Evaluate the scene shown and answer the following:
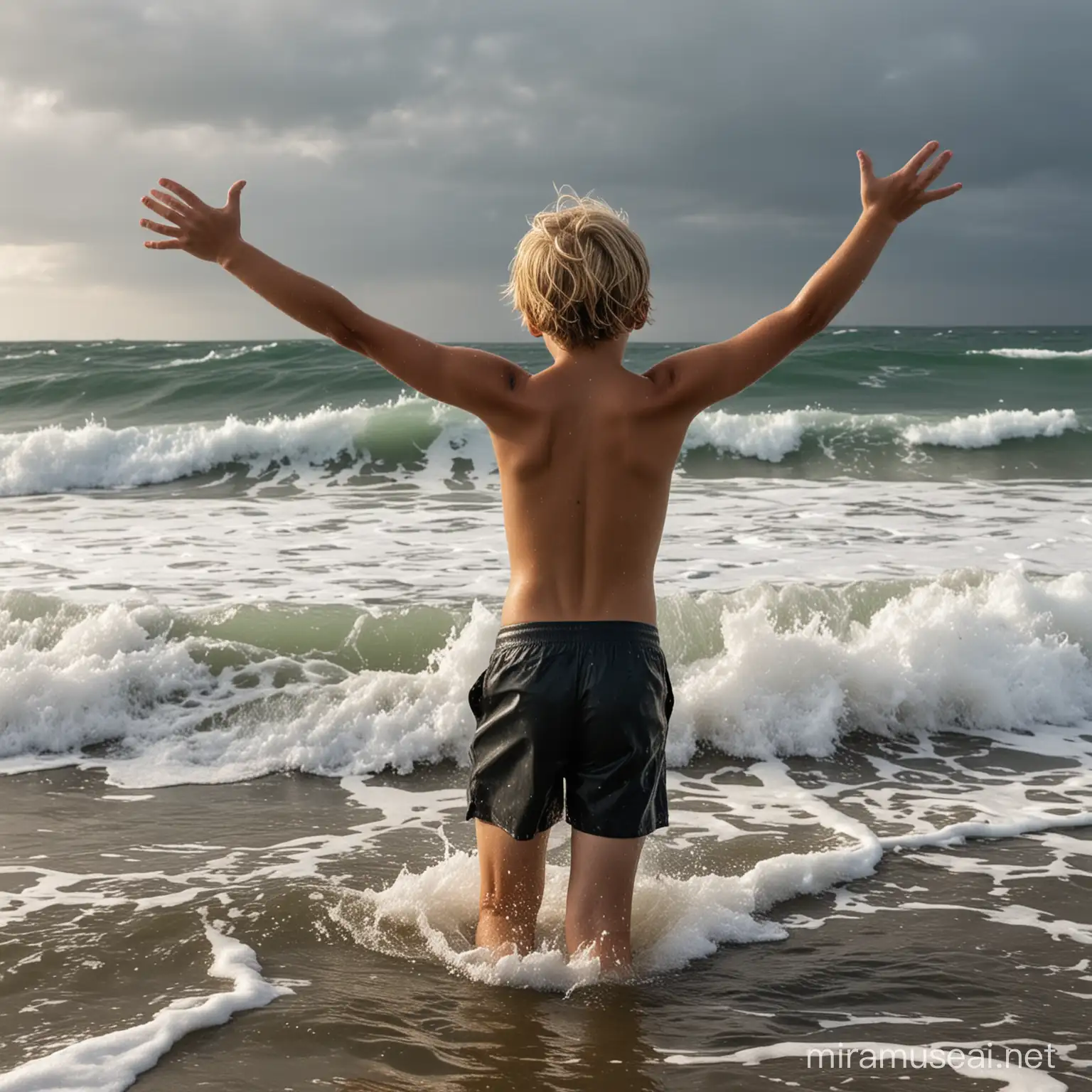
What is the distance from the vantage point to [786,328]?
3.00m

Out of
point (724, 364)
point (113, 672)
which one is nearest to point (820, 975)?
point (724, 364)

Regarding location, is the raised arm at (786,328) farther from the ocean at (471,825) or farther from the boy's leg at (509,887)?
the ocean at (471,825)

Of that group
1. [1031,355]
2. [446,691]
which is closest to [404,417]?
[446,691]

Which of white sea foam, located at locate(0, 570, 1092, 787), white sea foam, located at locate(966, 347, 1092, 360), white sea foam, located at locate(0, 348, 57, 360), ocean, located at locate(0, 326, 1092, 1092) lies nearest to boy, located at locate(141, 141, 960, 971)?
ocean, located at locate(0, 326, 1092, 1092)

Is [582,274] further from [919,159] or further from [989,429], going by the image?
[989,429]

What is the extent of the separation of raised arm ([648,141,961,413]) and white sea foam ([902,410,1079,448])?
1574 centimetres

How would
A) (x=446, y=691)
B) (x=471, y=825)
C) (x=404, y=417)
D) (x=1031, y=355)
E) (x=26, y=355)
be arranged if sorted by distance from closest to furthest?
(x=471, y=825), (x=446, y=691), (x=404, y=417), (x=1031, y=355), (x=26, y=355)

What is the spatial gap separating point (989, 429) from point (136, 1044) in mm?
17705

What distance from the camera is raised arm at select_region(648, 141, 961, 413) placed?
299cm

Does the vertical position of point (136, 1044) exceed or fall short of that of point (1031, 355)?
it falls short

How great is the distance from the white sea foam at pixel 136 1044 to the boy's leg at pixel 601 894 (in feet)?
2.75

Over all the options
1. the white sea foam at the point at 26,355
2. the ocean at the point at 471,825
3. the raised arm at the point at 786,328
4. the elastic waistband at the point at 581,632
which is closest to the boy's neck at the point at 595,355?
the raised arm at the point at 786,328

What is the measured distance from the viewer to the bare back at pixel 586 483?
118 inches

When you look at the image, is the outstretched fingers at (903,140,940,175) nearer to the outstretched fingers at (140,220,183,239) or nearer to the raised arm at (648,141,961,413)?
the raised arm at (648,141,961,413)
